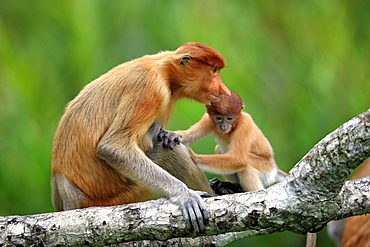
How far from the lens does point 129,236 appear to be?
228 centimetres

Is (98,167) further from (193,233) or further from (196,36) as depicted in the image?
(196,36)

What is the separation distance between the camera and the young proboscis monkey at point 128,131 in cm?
270

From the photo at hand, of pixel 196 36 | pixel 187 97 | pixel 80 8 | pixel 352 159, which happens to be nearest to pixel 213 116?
pixel 187 97

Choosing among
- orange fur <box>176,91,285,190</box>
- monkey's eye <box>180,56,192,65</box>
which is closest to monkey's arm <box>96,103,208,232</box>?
monkey's eye <box>180,56,192,65</box>

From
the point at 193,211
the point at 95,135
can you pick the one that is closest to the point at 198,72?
the point at 95,135

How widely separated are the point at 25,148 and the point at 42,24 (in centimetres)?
149

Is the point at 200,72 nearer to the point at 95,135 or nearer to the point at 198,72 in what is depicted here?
the point at 198,72

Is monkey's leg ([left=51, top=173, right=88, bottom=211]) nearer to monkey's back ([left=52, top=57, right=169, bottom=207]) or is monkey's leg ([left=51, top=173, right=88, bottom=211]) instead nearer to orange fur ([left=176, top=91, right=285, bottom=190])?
monkey's back ([left=52, top=57, right=169, bottom=207])

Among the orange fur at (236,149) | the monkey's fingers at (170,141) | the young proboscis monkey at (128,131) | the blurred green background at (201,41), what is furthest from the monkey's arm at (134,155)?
the blurred green background at (201,41)

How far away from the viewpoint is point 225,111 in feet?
10.8

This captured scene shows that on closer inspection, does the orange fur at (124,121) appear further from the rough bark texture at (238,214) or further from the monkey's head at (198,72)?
the rough bark texture at (238,214)

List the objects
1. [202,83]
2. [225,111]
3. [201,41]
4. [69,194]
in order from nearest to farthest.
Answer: [69,194], [202,83], [225,111], [201,41]

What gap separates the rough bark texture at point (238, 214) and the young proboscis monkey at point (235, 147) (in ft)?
2.91

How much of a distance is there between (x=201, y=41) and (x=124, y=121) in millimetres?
3110
